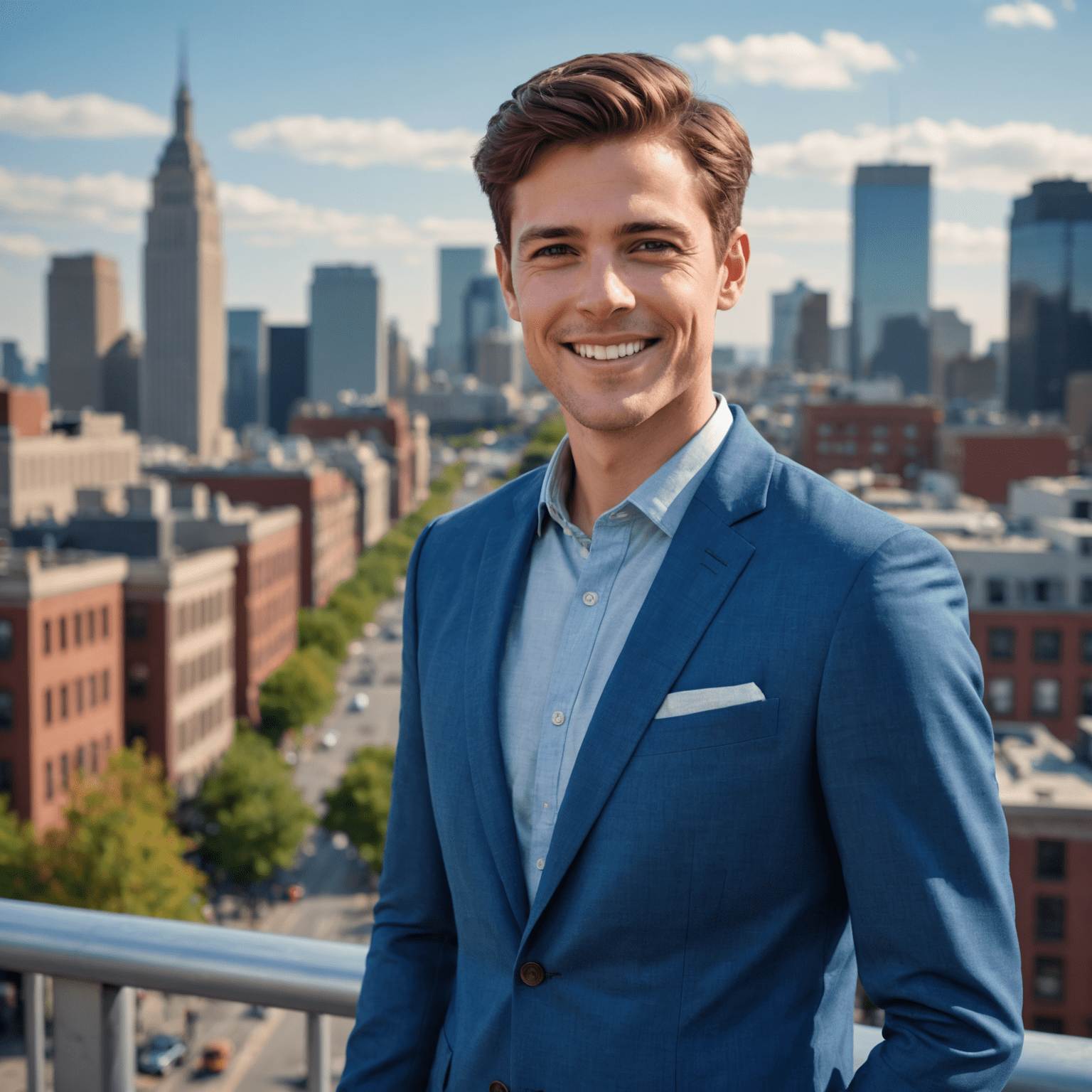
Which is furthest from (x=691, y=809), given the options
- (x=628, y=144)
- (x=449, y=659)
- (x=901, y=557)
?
(x=628, y=144)

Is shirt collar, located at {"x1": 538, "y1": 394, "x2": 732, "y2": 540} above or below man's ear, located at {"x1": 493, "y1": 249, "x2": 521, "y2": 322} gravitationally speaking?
below

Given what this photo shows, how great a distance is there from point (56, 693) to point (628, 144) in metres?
40.0

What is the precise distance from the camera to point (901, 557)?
2643mm

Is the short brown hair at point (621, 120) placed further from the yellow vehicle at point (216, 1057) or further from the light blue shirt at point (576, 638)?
the yellow vehicle at point (216, 1057)

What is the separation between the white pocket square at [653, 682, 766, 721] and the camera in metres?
2.69

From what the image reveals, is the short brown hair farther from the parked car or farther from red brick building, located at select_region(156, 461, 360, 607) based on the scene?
red brick building, located at select_region(156, 461, 360, 607)

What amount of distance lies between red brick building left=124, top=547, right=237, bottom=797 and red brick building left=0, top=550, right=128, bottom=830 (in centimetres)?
125

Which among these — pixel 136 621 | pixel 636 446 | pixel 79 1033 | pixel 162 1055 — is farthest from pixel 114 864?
pixel 636 446

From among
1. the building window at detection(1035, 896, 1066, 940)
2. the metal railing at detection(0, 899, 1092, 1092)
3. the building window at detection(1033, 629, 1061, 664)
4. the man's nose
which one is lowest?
the building window at detection(1035, 896, 1066, 940)

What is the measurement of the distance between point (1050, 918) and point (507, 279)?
31937 mm

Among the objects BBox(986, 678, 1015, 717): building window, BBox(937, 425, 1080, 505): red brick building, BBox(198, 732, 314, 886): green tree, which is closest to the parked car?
BBox(198, 732, 314, 886): green tree

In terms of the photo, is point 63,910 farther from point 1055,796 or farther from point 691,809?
point 1055,796

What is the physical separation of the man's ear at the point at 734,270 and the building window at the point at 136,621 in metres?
44.3

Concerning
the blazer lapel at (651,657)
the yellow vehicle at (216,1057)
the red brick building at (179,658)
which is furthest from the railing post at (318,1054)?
the red brick building at (179,658)
